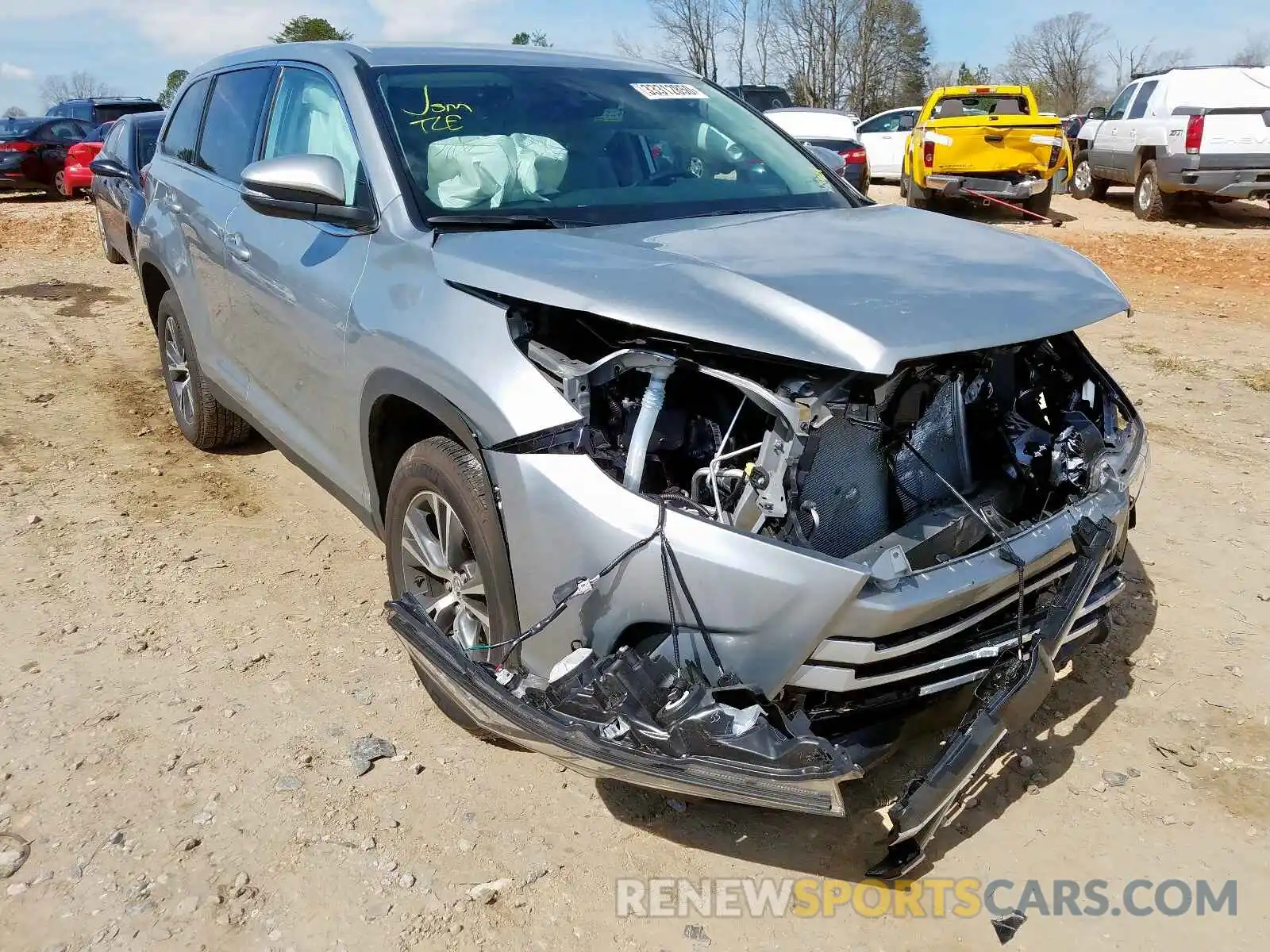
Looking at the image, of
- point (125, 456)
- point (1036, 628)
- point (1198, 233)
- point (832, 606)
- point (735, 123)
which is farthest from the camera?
point (1198, 233)

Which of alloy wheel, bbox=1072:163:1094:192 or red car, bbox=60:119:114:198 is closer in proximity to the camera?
red car, bbox=60:119:114:198

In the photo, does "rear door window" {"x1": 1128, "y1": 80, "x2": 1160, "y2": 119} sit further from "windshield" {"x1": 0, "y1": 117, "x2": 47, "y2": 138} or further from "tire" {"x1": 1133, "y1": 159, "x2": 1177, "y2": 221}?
"windshield" {"x1": 0, "y1": 117, "x2": 47, "y2": 138}

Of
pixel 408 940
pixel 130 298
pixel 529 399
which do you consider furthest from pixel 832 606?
pixel 130 298

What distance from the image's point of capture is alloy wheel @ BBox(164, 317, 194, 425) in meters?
5.27

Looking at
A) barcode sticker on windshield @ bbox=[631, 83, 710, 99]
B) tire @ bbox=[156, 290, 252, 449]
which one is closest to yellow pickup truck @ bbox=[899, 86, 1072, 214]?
barcode sticker on windshield @ bbox=[631, 83, 710, 99]

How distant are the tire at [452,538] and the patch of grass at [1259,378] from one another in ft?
17.0

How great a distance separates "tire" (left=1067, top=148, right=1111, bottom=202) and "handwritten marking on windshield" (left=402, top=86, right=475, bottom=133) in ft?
49.8

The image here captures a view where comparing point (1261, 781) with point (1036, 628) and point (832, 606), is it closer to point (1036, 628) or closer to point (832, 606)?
point (1036, 628)

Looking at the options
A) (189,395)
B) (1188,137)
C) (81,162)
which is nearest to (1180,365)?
(189,395)

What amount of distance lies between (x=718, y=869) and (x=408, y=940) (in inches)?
29.8

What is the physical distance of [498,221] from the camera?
9.75 ft

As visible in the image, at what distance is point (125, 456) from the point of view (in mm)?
5461

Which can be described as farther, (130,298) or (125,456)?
(130,298)

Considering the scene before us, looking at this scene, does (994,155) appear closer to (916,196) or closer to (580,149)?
(916,196)
